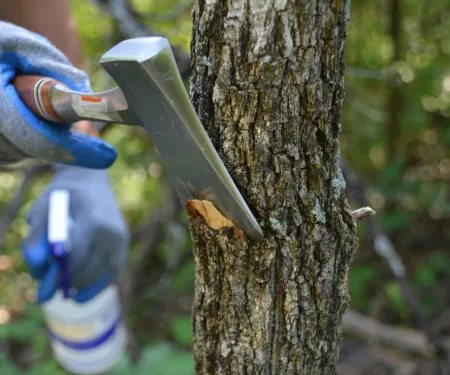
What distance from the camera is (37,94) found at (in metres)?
0.70

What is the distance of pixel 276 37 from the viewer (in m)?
0.54

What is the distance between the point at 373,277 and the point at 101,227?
2.20 metres

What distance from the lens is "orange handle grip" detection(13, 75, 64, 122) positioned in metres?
0.69

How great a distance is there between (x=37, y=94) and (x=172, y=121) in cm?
31

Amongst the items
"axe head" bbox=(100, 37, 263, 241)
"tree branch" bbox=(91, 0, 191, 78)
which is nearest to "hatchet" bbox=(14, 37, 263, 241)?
"axe head" bbox=(100, 37, 263, 241)

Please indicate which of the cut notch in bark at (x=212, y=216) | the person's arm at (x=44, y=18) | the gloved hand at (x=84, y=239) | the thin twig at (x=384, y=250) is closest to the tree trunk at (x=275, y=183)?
the cut notch in bark at (x=212, y=216)

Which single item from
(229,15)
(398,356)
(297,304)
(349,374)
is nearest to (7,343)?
(349,374)

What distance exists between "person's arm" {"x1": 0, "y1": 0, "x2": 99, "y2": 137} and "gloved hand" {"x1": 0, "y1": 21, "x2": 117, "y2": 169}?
671 mm

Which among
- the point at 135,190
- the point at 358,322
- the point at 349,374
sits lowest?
the point at 349,374

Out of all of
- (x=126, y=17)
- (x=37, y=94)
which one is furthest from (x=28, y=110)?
(x=126, y=17)

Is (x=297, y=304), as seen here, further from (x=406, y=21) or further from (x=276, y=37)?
(x=406, y=21)

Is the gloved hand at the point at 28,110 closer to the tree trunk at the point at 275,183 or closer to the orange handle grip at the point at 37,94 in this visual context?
the orange handle grip at the point at 37,94

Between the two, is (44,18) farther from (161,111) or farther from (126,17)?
(161,111)

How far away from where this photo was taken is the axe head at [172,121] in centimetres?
46
